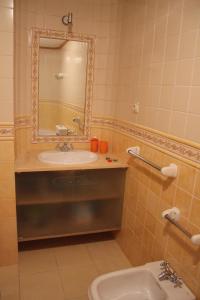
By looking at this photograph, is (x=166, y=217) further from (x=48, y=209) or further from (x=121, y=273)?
(x=48, y=209)

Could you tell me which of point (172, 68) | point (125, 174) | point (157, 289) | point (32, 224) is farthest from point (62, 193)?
point (172, 68)

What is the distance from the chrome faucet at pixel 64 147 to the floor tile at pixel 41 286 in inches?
39.7

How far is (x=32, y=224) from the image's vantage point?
6.93ft

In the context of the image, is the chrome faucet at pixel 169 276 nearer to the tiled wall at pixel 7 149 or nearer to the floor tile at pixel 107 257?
the floor tile at pixel 107 257

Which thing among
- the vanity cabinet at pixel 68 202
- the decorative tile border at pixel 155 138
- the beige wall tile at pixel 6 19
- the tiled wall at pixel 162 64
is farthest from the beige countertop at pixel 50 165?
the beige wall tile at pixel 6 19

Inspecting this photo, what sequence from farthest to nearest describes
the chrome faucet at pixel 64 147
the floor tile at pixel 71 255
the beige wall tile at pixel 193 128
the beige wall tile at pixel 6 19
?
1. the chrome faucet at pixel 64 147
2. the floor tile at pixel 71 255
3. the beige wall tile at pixel 6 19
4. the beige wall tile at pixel 193 128

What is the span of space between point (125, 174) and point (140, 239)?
53cm

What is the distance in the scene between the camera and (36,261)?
6.92ft

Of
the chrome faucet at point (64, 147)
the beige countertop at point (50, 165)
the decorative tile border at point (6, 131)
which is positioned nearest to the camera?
the decorative tile border at point (6, 131)

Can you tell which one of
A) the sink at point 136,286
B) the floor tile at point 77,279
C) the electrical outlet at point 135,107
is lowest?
the floor tile at point 77,279

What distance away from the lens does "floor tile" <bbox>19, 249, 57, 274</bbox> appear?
202cm

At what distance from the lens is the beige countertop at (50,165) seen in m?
1.91

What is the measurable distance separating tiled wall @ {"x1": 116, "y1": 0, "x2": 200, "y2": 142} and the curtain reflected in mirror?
388mm

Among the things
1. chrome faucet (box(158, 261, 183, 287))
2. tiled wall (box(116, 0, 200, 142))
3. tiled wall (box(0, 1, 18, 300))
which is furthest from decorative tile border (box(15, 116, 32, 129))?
chrome faucet (box(158, 261, 183, 287))
